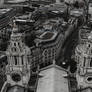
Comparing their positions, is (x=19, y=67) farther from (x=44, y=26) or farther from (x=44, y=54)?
(x=44, y=26)

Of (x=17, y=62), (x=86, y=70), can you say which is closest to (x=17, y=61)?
(x=17, y=62)

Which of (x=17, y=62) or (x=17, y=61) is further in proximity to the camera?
(x=17, y=62)

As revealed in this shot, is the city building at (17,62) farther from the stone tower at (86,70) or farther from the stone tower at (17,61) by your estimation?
the stone tower at (86,70)

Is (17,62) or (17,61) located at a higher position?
(17,61)

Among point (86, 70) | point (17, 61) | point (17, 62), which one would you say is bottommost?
point (86, 70)

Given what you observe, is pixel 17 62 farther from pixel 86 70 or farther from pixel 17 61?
pixel 86 70

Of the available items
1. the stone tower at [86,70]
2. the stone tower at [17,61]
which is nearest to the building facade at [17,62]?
the stone tower at [17,61]

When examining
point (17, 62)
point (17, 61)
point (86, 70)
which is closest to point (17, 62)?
point (17, 62)

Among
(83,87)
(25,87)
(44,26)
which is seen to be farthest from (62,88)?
(44,26)

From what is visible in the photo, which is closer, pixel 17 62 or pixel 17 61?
pixel 17 61
